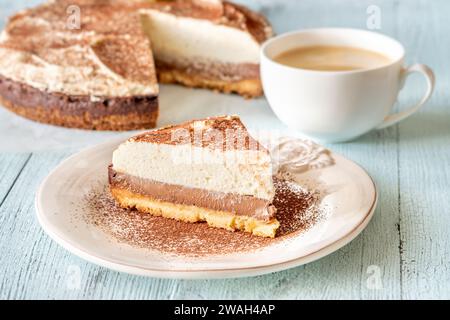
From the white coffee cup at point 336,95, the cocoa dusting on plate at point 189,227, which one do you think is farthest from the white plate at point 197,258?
the white coffee cup at point 336,95

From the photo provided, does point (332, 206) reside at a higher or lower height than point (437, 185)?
higher

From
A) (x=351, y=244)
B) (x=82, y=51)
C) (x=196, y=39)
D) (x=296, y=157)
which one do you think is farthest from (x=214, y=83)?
(x=351, y=244)

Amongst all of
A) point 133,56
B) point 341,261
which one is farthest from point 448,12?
point 341,261

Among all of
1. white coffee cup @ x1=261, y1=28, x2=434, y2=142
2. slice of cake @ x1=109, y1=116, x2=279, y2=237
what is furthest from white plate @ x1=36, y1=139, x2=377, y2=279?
white coffee cup @ x1=261, y1=28, x2=434, y2=142

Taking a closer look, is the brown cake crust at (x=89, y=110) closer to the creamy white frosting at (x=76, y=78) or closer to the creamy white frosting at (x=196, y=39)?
the creamy white frosting at (x=76, y=78)

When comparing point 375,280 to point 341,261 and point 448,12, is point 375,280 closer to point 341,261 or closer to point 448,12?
point 341,261

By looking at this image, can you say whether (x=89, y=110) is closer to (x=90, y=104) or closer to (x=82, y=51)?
(x=90, y=104)

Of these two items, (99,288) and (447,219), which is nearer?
(99,288)

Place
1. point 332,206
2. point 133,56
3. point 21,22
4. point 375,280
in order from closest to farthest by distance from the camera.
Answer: point 375,280 → point 332,206 → point 133,56 → point 21,22
